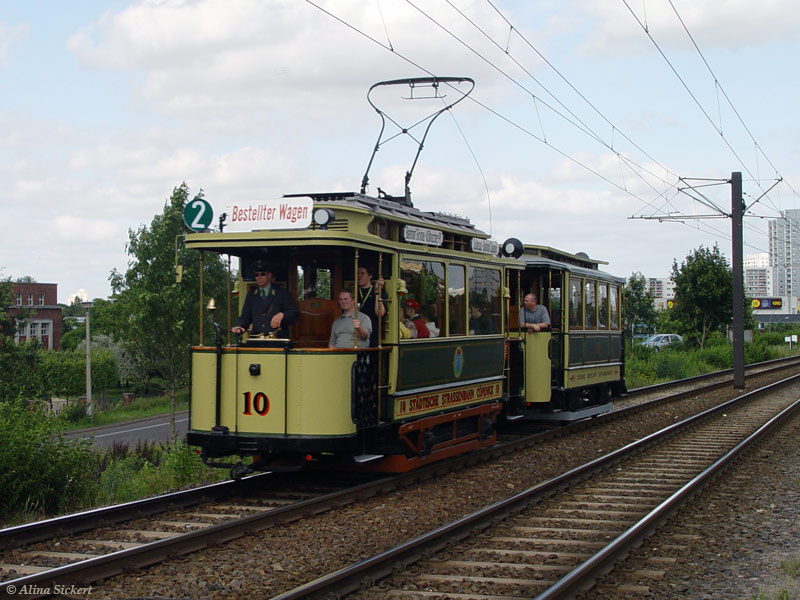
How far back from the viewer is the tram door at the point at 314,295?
1011 cm

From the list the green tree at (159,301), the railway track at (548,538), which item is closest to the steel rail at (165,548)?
the railway track at (548,538)

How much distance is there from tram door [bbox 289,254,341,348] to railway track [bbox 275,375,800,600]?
2771 millimetres

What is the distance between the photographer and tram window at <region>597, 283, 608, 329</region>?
1736 centimetres

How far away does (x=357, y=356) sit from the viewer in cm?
914

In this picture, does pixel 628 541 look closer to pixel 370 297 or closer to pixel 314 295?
pixel 370 297

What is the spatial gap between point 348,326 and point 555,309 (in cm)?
684

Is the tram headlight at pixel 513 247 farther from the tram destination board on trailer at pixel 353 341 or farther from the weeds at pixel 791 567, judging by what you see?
the weeds at pixel 791 567

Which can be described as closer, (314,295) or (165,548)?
(165,548)

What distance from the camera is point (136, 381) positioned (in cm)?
6172

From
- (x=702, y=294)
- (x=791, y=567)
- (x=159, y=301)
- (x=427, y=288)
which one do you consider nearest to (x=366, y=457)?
(x=427, y=288)

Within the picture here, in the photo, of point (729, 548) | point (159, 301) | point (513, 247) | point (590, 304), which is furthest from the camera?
point (159, 301)

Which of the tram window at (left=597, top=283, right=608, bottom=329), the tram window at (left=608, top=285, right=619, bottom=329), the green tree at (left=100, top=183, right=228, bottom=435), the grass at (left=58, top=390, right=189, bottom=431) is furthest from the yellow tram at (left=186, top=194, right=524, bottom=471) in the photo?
the grass at (left=58, top=390, right=189, bottom=431)

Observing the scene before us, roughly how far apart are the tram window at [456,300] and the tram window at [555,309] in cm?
430

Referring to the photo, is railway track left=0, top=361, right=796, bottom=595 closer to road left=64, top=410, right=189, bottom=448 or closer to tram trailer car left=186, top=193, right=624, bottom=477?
tram trailer car left=186, top=193, right=624, bottom=477
